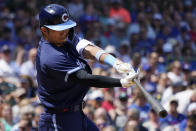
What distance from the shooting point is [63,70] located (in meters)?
4.27

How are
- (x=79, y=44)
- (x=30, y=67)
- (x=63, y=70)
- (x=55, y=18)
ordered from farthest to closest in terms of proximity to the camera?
(x=30, y=67), (x=79, y=44), (x=55, y=18), (x=63, y=70)

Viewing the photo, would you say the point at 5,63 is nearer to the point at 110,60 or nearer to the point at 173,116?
the point at 173,116

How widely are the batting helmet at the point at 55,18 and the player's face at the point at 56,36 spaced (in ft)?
0.25

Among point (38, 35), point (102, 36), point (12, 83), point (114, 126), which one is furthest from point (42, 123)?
point (102, 36)

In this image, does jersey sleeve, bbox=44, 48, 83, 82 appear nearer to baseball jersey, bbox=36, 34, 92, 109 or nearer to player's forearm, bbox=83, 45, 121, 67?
baseball jersey, bbox=36, 34, 92, 109

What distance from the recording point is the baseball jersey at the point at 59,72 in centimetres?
429

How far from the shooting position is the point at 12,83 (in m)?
8.60

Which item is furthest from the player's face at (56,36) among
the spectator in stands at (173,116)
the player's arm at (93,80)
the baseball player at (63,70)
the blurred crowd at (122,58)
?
the spectator in stands at (173,116)

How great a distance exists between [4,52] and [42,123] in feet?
14.9

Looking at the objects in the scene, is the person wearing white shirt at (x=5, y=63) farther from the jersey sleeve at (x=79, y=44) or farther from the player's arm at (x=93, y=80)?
the player's arm at (x=93, y=80)

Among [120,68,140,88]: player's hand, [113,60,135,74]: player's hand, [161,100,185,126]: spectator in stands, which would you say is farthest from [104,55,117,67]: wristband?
[161,100,185,126]: spectator in stands

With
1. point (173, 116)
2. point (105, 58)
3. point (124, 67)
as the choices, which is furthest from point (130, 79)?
point (173, 116)

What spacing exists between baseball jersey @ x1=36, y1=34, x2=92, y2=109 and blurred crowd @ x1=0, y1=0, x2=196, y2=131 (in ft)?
7.83

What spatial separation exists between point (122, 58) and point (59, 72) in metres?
6.08
